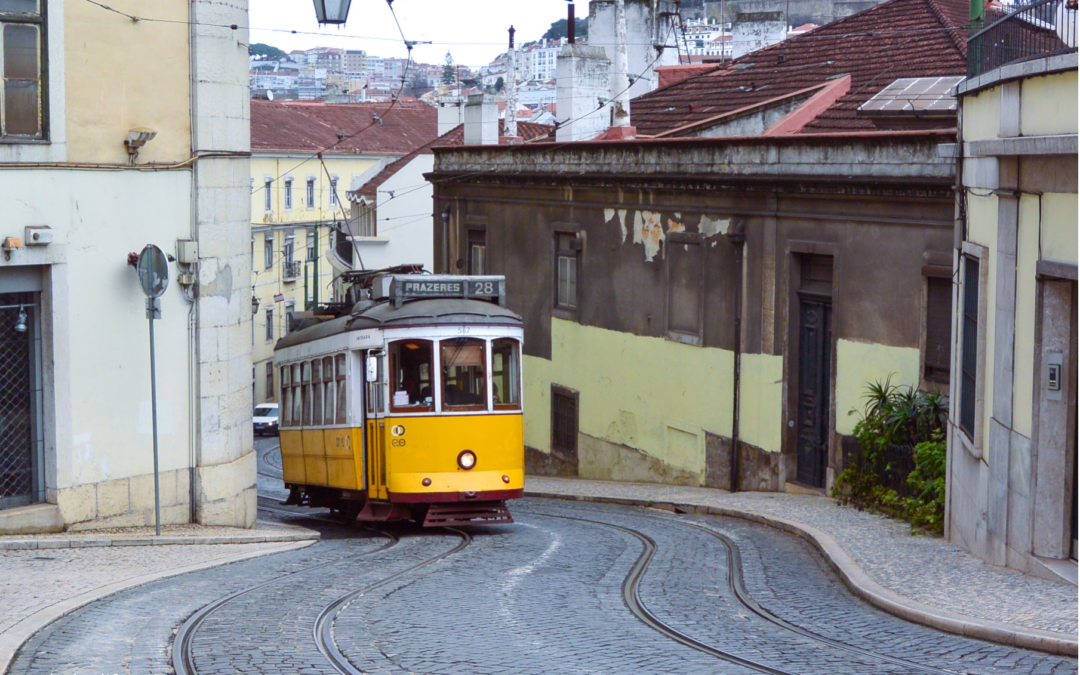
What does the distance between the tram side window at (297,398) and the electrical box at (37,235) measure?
19.4ft

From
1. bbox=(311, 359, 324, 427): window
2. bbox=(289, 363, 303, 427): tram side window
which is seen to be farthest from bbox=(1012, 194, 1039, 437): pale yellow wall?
bbox=(289, 363, 303, 427): tram side window

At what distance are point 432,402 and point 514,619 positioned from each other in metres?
5.94

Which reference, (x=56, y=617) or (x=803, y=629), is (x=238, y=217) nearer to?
(x=56, y=617)

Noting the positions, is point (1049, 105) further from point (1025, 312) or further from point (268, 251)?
point (268, 251)

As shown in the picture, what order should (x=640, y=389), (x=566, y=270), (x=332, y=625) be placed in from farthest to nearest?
(x=566, y=270)
(x=640, y=389)
(x=332, y=625)

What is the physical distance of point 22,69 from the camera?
13234 millimetres

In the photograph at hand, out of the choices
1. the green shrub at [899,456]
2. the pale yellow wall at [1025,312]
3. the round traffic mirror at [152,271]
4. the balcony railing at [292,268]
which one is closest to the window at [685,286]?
the green shrub at [899,456]

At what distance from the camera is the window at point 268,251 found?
55.6 meters

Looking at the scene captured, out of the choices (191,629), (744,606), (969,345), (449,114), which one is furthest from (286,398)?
(449,114)

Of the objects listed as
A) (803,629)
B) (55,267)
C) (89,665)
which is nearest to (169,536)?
(55,267)

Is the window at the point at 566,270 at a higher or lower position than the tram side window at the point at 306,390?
higher

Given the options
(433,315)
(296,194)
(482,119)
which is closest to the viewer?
(433,315)

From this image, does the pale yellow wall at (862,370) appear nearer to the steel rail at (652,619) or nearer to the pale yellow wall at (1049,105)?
the steel rail at (652,619)

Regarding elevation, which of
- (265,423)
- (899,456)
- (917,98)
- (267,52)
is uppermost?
(267,52)
